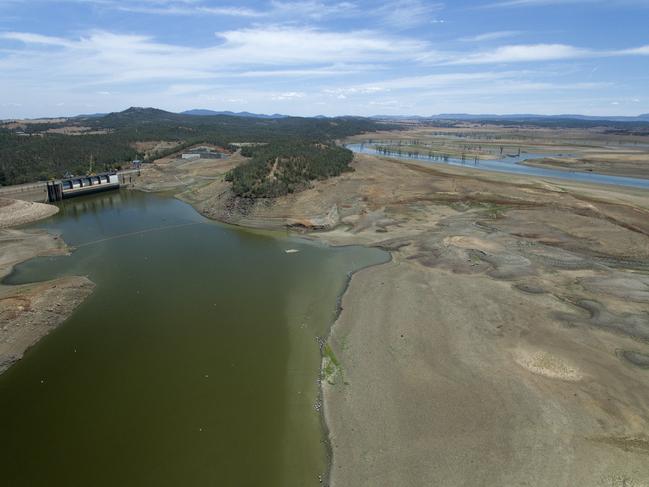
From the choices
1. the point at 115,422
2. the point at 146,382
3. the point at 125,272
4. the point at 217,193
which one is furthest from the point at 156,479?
the point at 217,193

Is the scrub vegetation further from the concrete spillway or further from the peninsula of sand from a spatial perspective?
the concrete spillway

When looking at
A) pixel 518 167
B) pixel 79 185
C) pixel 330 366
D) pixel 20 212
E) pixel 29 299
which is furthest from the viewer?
pixel 518 167

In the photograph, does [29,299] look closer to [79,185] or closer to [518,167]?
[79,185]

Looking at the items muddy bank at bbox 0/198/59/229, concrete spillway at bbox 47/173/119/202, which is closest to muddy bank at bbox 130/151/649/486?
muddy bank at bbox 0/198/59/229

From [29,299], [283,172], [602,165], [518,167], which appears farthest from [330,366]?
[602,165]

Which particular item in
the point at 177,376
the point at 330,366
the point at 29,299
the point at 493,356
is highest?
the point at 29,299

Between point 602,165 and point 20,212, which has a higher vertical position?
point 602,165
